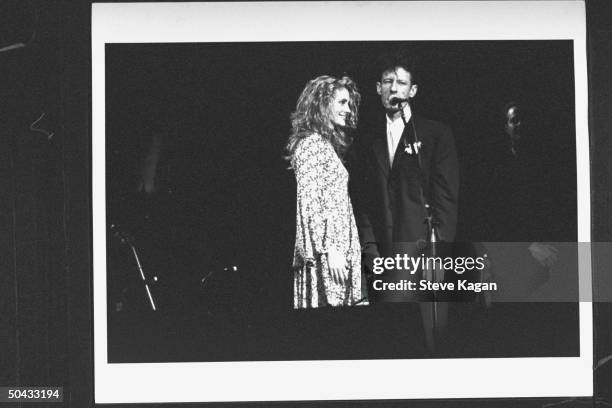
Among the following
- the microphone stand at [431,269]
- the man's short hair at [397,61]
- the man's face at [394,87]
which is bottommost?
the microphone stand at [431,269]

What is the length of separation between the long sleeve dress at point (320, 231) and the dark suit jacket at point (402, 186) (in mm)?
67

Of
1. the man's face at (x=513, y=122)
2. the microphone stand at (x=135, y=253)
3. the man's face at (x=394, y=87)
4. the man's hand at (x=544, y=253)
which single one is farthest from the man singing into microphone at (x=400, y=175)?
the microphone stand at (x=135, y=253)

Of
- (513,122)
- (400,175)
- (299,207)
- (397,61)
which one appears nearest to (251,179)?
(299,207)

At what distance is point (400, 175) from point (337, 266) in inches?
19.9

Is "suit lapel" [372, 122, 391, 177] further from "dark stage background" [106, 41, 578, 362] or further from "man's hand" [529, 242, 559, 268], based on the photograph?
"man's hand" [529, 242, 559, 268]

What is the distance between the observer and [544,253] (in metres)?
3.50

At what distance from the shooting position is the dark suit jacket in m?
3.51

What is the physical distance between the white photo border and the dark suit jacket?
461 mm

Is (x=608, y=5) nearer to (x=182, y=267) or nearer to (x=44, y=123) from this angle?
(x=182, y=267)

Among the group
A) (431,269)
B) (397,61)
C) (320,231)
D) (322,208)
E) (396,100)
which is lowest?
(431,269)

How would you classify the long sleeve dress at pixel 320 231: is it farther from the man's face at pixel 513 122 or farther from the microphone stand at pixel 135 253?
the man's face at pixel 513 122

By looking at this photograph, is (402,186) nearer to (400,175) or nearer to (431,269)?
(400,175)

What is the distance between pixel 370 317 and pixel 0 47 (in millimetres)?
2076

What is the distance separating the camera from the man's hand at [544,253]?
349 cm
